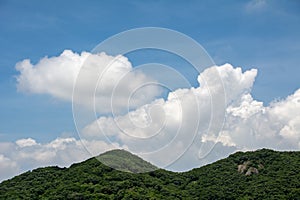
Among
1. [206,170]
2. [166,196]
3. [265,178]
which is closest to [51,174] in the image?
[166,196]

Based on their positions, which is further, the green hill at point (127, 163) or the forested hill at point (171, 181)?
the green hill at point (127, 163)

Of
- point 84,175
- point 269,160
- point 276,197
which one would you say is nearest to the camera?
point 276,197

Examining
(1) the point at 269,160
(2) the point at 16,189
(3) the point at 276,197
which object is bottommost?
(3) the point at 276,197

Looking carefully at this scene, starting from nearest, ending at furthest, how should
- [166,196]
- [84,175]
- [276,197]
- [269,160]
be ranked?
[276,197]
[166,196]
[84,175]
[269,160]

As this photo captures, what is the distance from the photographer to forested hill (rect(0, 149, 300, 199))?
75.2m

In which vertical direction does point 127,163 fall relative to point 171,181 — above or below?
above

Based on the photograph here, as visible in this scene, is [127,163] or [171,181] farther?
[171,181]

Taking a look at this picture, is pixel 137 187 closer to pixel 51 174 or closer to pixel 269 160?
pixel 51 174

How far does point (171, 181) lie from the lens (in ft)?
290

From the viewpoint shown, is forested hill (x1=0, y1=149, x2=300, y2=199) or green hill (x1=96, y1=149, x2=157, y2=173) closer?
forested hill (x1=0, y1=149, x2=300, y2=199)

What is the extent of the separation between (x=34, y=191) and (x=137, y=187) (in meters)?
17.7

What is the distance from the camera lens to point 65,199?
7231 cm

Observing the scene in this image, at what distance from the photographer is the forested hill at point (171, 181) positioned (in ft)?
247

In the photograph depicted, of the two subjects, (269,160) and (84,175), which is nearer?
(84,175)
